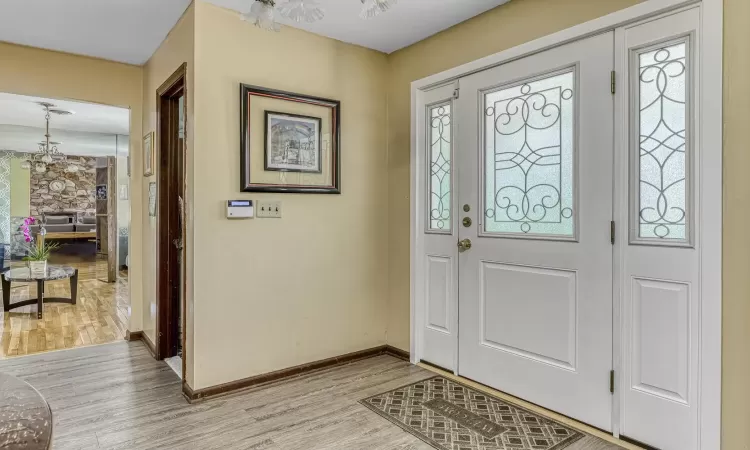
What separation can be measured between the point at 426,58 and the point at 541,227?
1522 mm

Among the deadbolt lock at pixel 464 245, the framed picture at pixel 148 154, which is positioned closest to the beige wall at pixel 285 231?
the deadbolt lock at pixel 464 245

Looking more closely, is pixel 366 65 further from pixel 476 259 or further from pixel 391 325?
pixel 391 325

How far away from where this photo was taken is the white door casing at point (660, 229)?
74.1 inches

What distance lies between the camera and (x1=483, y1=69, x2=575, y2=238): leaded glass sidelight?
2.35 metres

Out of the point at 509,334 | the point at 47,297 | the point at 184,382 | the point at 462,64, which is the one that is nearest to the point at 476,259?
the point at 509,334

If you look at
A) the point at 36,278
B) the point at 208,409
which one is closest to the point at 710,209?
the point at 208,409

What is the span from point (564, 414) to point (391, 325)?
4.81 ft

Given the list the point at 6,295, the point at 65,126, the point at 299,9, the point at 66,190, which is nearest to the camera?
the point at 299,9

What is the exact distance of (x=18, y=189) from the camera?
8.59 metres

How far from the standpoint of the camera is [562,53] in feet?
7.69

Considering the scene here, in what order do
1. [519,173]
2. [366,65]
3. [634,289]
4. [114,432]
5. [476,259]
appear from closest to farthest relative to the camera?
[634,289], [114,432], [519,173], [476,259], [366,65]

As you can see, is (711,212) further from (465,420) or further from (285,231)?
(285,231)

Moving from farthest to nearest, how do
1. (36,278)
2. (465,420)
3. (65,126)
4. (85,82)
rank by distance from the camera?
(65,126)
(36,278)
(85,82)
(465,420)

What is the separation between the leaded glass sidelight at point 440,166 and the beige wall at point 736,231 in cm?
154
